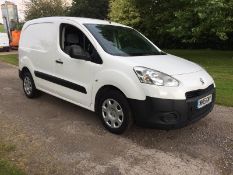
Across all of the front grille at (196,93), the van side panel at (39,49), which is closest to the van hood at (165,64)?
the front grille at (196,93)

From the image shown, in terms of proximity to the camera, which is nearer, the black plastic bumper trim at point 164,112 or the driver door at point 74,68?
the black plastic bumper trim at point 164,112

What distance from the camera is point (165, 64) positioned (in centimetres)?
484

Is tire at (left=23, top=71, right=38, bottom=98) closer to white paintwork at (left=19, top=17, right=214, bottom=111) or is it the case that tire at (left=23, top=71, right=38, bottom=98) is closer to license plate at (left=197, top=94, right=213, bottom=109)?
white paintwork at (left=19, top=17, right=214, bottom=111)

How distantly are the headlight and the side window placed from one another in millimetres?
936

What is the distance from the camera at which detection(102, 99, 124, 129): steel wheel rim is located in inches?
188

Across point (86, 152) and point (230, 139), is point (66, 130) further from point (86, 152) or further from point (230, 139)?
point (230, 139)

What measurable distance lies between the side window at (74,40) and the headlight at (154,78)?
936 millimetres

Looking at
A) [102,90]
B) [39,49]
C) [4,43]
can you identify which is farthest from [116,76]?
[4,43]

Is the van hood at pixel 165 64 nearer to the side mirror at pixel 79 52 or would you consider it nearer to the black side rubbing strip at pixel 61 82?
the side mirror at pixel 79 52

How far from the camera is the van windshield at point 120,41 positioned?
5.16 m

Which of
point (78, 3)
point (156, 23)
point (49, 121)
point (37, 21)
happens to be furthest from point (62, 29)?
A: point (78, 3)

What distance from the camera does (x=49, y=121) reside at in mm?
5586

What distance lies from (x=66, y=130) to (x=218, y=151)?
2.41 meters

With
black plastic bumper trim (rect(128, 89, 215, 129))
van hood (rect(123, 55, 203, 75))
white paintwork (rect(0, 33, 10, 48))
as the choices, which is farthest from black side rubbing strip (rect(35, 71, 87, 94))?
white paintwork (rect(0, 33, 10, 48))
